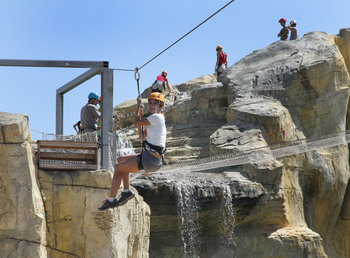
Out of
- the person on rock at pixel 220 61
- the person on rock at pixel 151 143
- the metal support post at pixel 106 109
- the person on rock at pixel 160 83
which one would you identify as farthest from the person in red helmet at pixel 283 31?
the person on rock at pixel 151 143

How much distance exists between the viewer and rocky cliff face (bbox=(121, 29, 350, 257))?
614 inches

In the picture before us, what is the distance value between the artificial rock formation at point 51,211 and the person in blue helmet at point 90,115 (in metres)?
1.62

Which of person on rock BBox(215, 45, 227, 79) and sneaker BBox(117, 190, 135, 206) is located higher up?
person on rock BBox(215, 45, 227, 79)

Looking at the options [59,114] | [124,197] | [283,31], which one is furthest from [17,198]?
[283,31]

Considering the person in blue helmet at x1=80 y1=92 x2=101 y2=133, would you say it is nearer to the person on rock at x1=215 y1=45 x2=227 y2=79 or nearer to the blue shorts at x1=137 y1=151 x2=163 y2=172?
the blue shorts at x1=137 y1=151 x2=163 y2=172

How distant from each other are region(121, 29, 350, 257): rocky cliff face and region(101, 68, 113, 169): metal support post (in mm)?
3193

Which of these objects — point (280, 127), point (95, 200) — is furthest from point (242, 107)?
point (95, 200)

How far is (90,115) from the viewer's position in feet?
41.3

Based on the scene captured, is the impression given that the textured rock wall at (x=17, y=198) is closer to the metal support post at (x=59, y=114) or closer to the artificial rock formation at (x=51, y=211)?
the artificial rock formation at (x=51, y=211)

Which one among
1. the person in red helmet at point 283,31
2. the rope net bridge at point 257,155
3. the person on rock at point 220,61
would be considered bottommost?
the rope net bridge at point 257,155

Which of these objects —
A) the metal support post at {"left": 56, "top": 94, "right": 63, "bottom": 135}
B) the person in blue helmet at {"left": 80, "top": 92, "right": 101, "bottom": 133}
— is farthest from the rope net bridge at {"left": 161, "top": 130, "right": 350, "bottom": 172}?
the metal support post at {"left": 56, "top": 94, "right": 63, "bottom": 135}

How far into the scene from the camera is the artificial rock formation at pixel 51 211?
10.4 metres

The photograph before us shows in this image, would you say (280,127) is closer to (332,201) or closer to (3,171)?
(332,201)

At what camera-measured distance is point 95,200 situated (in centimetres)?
1116
